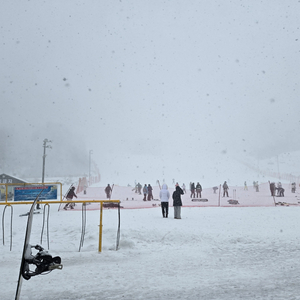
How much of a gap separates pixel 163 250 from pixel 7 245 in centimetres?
433

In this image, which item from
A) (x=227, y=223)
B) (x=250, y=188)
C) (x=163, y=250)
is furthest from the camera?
(x=250, y=188)

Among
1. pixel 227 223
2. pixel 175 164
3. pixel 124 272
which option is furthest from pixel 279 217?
pixel 175 164

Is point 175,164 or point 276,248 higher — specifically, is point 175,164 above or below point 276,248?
above

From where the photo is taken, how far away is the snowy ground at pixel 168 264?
4730 mm

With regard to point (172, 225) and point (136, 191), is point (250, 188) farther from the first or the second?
point (172, 225)

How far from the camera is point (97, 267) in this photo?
6168 millimetres

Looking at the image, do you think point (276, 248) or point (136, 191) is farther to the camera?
point (136, 191)

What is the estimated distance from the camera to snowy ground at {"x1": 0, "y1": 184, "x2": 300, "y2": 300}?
15.5 ft

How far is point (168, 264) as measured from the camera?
6426mm

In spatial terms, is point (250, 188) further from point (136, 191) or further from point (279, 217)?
point (279, 217)

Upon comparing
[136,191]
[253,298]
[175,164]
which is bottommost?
[253,298]

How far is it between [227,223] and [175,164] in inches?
3112

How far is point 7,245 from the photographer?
27.1ft

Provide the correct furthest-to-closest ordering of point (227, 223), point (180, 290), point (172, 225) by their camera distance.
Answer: point (227, 223)
point (172, 225)
point (180, 290)
